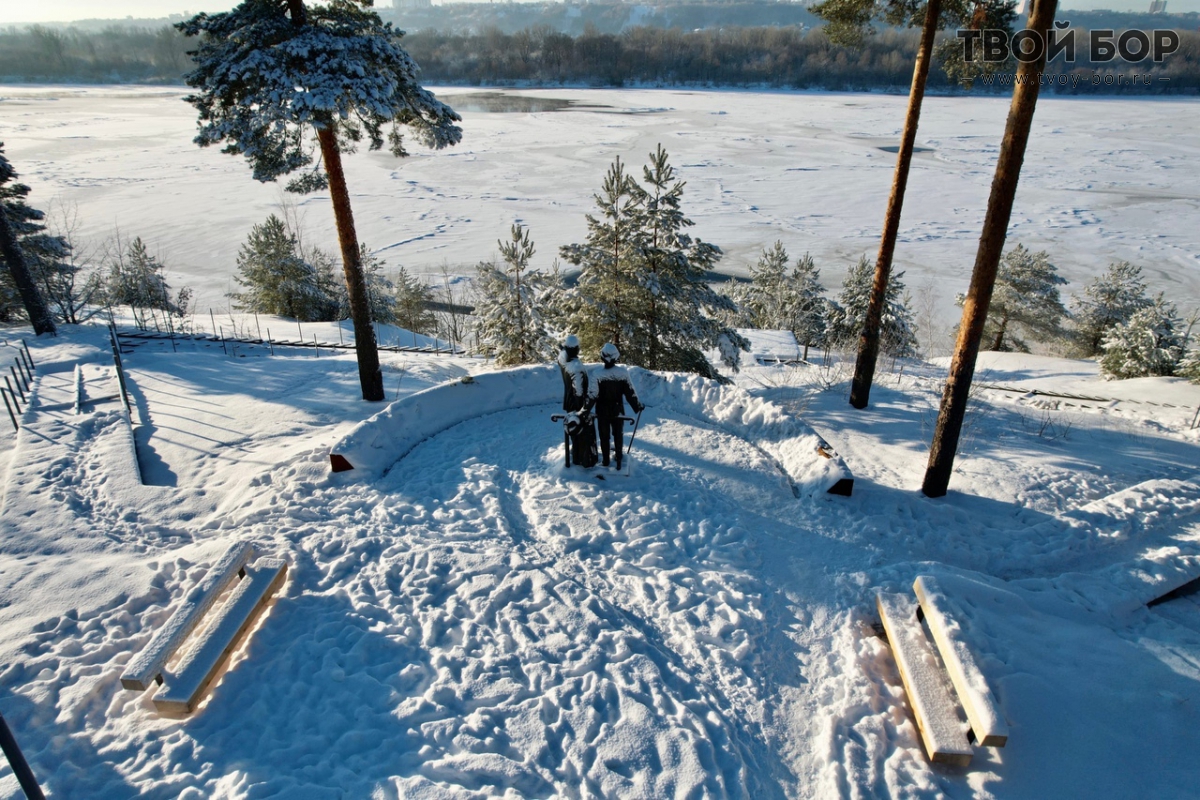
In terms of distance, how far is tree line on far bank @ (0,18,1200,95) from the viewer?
114 meters

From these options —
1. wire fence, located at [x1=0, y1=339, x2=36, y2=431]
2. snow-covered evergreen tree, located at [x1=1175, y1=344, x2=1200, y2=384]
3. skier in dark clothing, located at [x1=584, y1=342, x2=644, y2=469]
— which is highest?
skier in dark clothing, located at [x1=584, y1=342, x2=644, y2=469]

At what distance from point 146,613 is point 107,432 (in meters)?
5.57

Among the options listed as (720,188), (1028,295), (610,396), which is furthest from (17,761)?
(720,188)

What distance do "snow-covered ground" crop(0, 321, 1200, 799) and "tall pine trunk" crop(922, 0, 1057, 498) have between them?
705 millimetres

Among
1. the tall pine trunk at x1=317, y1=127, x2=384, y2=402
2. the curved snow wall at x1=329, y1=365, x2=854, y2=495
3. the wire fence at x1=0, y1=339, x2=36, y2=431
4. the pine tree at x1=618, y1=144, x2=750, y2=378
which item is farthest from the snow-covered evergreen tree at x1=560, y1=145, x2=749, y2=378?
the wire fence at x1=0, y1=339, x2=36, y2=431

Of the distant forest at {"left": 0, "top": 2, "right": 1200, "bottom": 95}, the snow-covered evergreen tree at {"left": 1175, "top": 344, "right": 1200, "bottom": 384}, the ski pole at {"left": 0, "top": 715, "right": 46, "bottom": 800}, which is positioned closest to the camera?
the ski pole at {"left": 0, "top": 715, "right": 46, "bottom": 800}

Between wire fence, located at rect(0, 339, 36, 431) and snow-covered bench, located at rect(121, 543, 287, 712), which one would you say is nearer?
snow-covered bench, located at rect(121, 543, 287, 712)

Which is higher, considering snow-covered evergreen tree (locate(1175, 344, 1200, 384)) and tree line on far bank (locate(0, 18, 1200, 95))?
tree line on far bank (locate(0, 18, 1200, 95))

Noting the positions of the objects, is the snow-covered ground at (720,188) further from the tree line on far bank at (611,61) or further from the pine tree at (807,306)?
the tree line on far bank at (611,61)

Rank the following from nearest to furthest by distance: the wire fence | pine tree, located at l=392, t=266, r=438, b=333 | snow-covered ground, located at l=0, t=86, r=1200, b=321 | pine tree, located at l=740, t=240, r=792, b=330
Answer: the wire fence → pine tree, located at l=740, t=240, r=792, b=330 → pine tree, located at l=392, t=266, r=438, b=333 → snow-covered ground, located at l=0, t=86, r=1200, b=321

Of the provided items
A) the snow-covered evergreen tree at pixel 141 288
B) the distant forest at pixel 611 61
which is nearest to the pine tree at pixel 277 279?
the snow-covered evergreen tree at pixel 141 288

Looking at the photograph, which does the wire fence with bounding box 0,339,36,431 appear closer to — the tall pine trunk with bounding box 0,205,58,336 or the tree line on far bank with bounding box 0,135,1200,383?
the tall pine trunk with bounding box 0,205,58,336

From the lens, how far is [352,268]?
10578 mm

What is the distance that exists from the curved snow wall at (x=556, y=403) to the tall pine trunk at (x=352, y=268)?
1.52 meters
